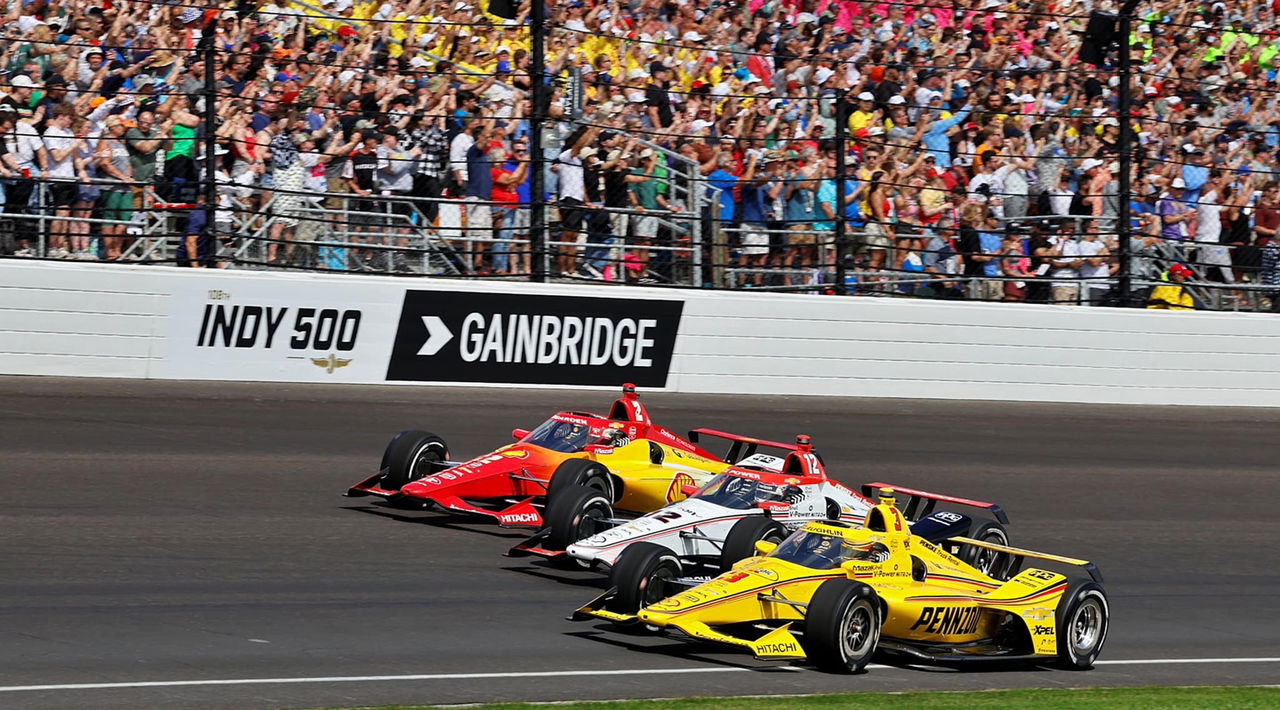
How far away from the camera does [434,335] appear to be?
17.5m

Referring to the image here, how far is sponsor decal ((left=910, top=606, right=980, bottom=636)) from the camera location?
32.4ft

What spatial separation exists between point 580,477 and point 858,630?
3.12 metres

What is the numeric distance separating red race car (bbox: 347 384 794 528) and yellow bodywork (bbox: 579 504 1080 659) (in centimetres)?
220

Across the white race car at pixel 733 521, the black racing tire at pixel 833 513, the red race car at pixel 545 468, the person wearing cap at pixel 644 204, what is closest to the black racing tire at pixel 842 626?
the white race car at pixel 733 521

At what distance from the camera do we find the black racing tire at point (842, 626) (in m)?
9.16

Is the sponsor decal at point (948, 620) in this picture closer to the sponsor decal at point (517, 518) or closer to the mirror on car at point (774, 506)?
the mirror on car at point (774, 506)

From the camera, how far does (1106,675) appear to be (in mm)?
10086

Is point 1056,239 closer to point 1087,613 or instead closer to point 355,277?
point 355,277

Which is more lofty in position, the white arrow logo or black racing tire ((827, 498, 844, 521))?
the white arrow logo

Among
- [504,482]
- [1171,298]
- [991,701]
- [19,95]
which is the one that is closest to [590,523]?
[504,482]

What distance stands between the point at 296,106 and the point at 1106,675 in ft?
32.2

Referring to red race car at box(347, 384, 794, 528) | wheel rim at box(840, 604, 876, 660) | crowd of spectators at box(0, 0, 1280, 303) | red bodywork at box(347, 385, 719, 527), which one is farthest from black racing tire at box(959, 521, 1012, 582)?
crowd of spectators at box(0, 0, 1280, 303)

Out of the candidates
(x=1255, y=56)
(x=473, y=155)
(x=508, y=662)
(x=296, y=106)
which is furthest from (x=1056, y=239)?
(x=508, y=662)

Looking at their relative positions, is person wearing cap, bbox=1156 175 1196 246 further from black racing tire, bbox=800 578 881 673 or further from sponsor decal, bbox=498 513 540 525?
black racing tire, bbox=800 578 881 673
